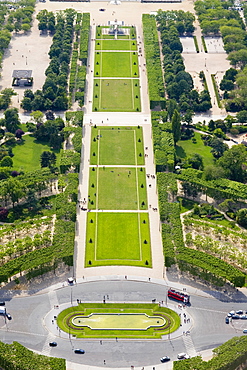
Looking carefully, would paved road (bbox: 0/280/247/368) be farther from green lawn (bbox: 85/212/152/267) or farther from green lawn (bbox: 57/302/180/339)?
green lawn (bbox: 85/212/152/267)

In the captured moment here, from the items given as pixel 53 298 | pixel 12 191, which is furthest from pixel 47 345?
Result: pixel 12 191

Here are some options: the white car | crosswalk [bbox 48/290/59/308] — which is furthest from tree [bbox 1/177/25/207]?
the white car

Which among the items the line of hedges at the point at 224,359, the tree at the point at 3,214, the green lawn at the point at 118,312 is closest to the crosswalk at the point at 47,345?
the green lawn at the point at 118,312

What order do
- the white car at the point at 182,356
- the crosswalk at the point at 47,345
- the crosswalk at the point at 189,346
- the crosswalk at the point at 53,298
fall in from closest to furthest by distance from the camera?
the white car at the point at 182,356, the crosswalk at the point at 47,345, the crosswalk at the point at 189,346, the crosswalk at the point at 53,298

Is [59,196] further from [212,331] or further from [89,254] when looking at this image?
[212,331]

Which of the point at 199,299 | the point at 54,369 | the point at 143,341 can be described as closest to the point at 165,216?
the point at 199,299

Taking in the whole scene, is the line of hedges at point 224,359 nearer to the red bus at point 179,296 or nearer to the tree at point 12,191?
the red bus at point 179,296
